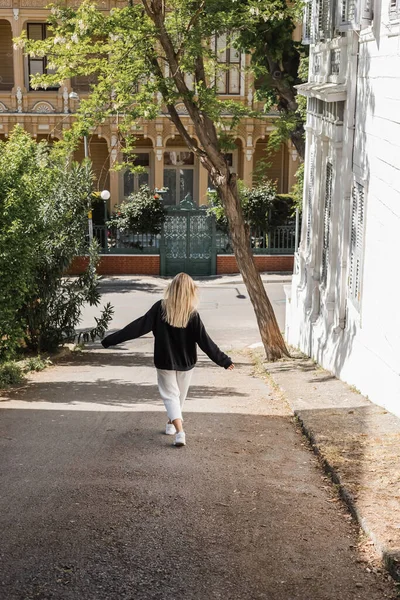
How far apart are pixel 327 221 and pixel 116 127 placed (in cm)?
2366

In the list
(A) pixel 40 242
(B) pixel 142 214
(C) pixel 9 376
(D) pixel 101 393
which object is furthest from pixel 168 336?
(B) pixel 142 214

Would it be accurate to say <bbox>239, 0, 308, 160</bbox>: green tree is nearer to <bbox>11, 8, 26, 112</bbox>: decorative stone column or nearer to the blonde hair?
<bbox>11, 8, 26, 112</bbox>: decorative stone column

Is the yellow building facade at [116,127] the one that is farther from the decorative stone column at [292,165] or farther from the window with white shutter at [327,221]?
the window with white shutter at [327,221]

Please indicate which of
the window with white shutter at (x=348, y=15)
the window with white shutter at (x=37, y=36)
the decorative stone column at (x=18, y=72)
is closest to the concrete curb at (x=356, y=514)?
the window with white shutter at (x=348, y=15)

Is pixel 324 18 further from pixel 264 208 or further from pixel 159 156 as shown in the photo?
pixel 159 156

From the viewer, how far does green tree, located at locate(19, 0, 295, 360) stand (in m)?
16.6

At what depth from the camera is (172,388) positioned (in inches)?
336

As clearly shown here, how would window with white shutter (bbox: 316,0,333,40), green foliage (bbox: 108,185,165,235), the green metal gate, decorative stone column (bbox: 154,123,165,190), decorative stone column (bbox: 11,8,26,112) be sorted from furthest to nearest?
decorative stone column (bbox: 154,123,165,190), decorative stone column (bbox: 11,8,26,112), the green metal gate, green foliage (bbox: 108,185,165,235), window with white shutter (bbox: 316,0,333,40)

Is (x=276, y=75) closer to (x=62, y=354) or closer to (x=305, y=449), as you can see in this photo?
(x=62, y=354)

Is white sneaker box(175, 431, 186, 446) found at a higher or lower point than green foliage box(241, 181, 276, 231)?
higher

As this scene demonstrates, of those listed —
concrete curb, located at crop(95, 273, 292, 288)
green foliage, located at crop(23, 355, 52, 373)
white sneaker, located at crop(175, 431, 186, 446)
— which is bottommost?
concrete curb, located at crop(95, 273, 292, 288)

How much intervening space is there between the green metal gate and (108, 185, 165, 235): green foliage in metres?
0.44

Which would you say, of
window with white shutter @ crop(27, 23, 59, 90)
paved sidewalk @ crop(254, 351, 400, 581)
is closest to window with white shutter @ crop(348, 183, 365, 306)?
paved sidewalk @ crop(254, 351, 400, 581)

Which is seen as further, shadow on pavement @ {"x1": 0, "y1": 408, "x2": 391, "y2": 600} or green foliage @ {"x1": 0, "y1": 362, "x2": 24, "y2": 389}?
green foliage @ {"x1": 0, "y1": 362, "x2": 24, "y2": 389}
